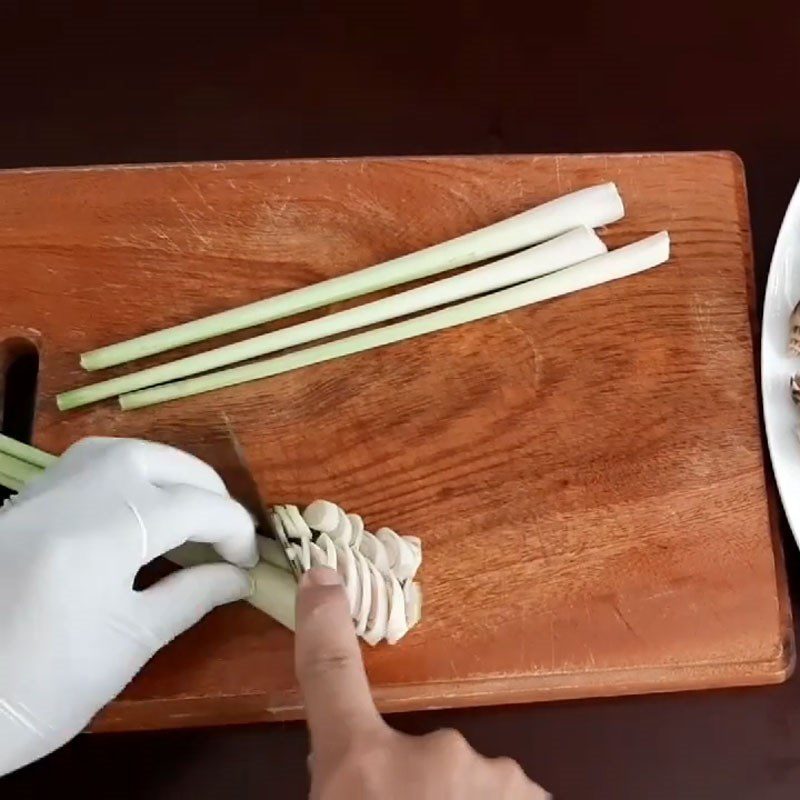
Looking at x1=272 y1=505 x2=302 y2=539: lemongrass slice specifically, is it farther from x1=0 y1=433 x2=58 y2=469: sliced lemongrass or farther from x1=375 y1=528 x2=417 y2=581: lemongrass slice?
x1=0 y1=433 x2=58 y2=469: sliced lemongrass

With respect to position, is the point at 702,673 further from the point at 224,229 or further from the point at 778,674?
the point at 224,229

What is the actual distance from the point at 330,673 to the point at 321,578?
0.24 ft

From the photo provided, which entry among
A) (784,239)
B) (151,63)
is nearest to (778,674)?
(784,239)

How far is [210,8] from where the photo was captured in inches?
42.3

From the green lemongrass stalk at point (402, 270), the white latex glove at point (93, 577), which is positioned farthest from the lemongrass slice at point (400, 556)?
the green lemongrass stalk at point (402, 270)

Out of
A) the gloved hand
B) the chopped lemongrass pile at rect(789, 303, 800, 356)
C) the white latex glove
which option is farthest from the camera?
the chopped lemongrass pile at rect(789, 303, 800, 356)

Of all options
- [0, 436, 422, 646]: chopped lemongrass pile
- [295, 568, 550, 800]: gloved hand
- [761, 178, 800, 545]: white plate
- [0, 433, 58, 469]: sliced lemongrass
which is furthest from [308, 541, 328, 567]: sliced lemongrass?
[761, 178, 800, 545]: white plate

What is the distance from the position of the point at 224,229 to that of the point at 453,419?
260mm

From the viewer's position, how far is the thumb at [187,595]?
2.35 feet

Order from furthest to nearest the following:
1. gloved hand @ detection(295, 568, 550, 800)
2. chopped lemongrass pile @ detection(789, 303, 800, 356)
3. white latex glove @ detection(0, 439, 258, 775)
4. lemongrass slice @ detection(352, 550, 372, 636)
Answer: chopped lemongrass pile @ detection(789, 303, 800, 356)
lemongrass slice @ detection(352, 550, 372, 636)
white latex glove @ detection(0, 439, 258, 775)
gloved hand @ detection(295, 568, 550, 800)

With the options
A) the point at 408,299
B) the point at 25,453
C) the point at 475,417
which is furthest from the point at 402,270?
the point at 25,453

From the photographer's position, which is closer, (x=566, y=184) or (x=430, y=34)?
(x=566, y=184)

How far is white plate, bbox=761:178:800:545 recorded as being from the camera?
32.7 inches

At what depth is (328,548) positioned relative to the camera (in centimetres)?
76
